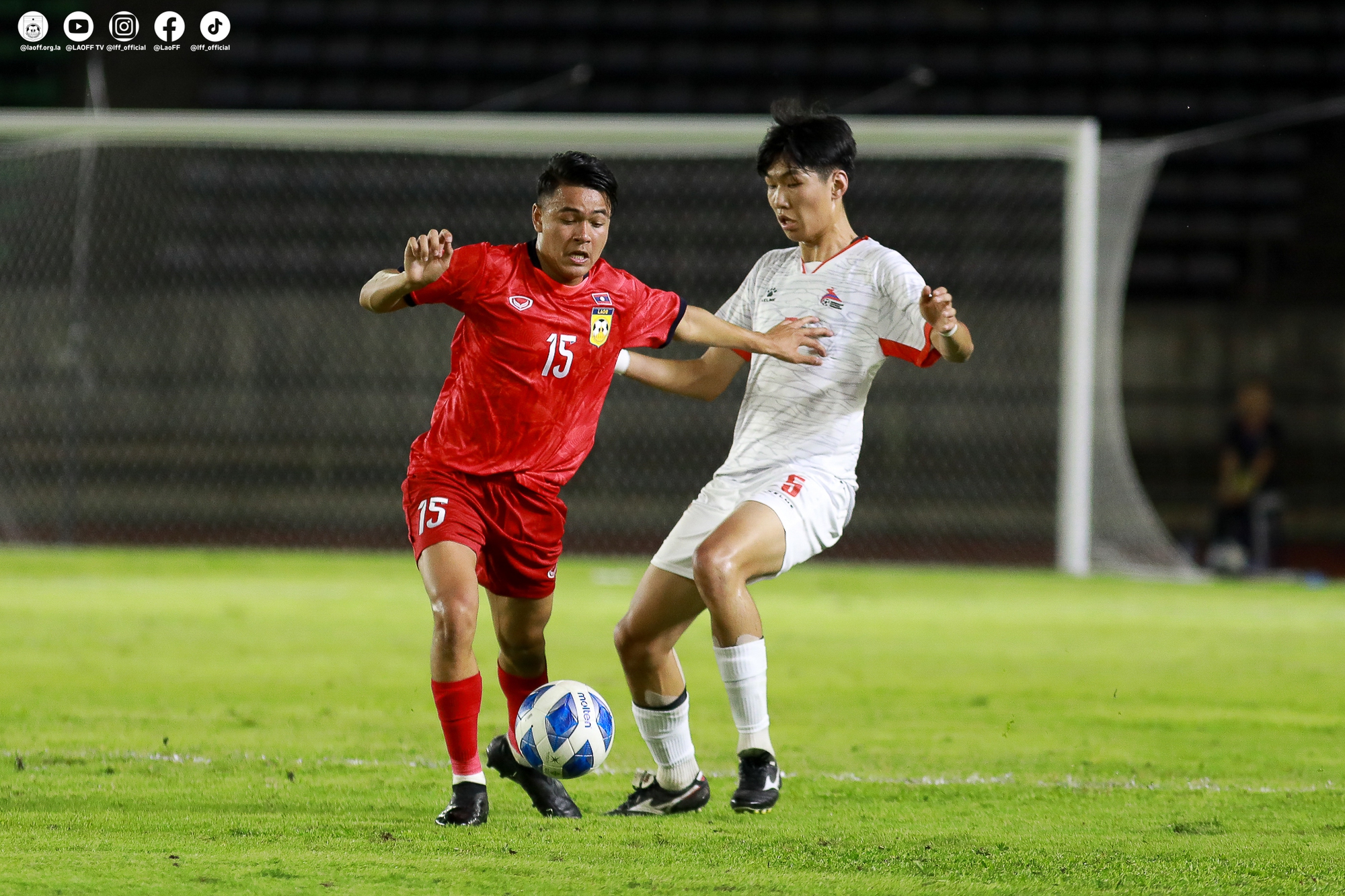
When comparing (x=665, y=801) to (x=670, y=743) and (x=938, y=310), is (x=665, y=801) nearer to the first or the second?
(x=670, y=743)

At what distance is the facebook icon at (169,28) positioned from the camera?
1516 centimetres

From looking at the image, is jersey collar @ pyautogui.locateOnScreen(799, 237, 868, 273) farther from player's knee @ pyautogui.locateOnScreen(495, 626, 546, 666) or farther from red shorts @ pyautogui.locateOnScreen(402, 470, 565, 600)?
player's knee @ pyautogui.locateOnScreen(495, 626, 546, 666)

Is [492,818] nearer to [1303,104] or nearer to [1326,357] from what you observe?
[1326,357]

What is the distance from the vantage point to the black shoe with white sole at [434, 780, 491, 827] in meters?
3.83

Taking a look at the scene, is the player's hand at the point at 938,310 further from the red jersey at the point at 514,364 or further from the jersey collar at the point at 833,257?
the red jersey at the point at 514,364

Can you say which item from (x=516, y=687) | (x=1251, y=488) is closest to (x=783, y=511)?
(x=516, y=687)

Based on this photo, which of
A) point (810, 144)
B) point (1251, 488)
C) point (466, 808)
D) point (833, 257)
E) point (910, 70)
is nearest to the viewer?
point (466, 808)

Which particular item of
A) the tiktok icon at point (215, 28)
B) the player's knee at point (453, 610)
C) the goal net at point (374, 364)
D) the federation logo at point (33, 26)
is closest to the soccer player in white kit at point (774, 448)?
the player's knee at point (453, 610)

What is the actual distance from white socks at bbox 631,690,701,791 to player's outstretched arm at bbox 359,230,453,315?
1.32 m

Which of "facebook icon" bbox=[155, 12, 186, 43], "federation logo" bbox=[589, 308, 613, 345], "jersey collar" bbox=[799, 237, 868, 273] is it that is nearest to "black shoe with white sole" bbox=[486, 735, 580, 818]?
"federation logo" bbox=[589, 308, 613, 345]

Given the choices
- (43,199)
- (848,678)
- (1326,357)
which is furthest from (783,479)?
(1326,357)

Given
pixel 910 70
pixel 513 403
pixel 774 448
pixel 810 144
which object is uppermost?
pixel 910 70

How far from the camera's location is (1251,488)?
1326 centimetres

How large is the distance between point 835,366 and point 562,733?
1.30 m
